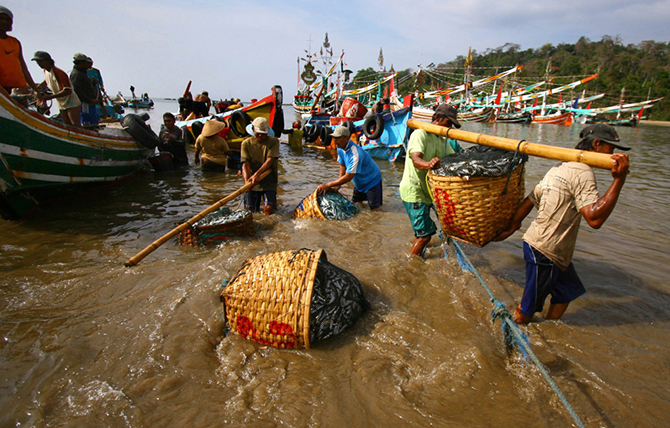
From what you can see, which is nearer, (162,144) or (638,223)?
(638,223)

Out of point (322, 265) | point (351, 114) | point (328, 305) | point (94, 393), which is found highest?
point (351, 114)

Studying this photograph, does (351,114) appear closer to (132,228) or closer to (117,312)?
(132,228)

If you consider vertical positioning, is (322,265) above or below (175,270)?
above

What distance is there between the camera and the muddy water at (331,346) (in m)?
1.91

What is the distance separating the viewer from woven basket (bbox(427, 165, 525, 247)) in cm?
224

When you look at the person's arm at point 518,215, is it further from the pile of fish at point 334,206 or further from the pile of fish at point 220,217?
the pile of fish at point 220,217

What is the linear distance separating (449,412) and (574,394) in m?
0.84

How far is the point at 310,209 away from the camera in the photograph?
5.27 m

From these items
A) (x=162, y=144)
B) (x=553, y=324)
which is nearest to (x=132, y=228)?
(x=162, y=144)

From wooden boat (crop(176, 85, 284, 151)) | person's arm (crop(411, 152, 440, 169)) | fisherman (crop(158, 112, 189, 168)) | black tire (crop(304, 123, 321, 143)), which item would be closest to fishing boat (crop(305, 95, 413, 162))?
wooden boat (crop(176, 85, 284, 151))

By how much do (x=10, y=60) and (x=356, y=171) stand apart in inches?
204

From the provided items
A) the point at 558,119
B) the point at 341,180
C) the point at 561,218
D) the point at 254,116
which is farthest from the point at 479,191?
the point at 558,119

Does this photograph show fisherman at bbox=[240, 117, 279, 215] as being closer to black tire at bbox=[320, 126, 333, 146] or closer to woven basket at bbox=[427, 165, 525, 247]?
woven basket at bbox=[427, 165, 525, 247]

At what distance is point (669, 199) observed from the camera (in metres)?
6.89
